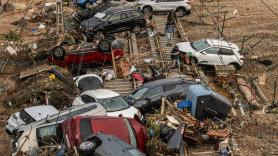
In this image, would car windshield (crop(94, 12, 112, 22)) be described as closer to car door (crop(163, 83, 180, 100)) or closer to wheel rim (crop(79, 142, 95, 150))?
car door (crop(163, 83, 180, 100))

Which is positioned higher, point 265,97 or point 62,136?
point 62,136

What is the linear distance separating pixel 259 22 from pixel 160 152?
21.5 m

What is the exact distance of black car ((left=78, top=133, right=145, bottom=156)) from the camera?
1173 centimetres

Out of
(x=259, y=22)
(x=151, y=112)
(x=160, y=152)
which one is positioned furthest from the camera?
(x=259, y=22)

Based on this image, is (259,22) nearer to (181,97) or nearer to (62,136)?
(181,97)

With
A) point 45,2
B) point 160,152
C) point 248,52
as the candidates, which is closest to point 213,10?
point 248,52

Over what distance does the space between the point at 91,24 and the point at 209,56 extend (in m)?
7.33

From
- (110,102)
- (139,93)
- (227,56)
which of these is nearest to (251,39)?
(227,56)

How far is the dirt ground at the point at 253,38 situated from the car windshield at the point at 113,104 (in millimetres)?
3673

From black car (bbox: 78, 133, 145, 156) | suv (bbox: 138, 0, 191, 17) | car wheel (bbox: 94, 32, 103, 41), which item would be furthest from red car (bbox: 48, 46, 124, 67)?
black car (bbox: 78, 133, 145, 156)

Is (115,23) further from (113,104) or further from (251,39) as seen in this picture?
(113,104)

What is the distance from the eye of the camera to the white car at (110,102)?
16905mm

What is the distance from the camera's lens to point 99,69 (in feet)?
80.7

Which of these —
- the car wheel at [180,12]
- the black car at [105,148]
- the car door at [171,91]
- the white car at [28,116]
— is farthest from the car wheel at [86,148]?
the car wheel at [180,12]
